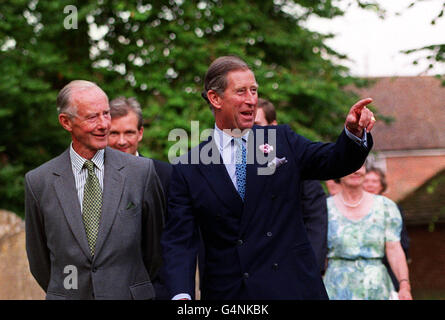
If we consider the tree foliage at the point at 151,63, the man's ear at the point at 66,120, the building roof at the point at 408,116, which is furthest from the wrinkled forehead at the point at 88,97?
Result: the building roof at the point at 408,116

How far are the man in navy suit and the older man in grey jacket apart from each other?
45 centimetres

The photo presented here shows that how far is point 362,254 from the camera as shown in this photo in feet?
21.5

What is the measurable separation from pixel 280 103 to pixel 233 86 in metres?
15.0

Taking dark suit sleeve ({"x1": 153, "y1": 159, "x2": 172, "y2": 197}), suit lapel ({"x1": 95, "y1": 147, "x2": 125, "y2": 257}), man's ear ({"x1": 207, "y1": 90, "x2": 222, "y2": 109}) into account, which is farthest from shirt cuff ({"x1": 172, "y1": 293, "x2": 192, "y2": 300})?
dark suit sleeve ({"x1": 153, "y1": 159, "x2": 172, "y2": 197})

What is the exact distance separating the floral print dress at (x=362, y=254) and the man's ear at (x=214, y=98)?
2.97 metres

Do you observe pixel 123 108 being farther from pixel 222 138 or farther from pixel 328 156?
pixel 328 156

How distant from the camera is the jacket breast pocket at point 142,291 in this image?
4.24 metres

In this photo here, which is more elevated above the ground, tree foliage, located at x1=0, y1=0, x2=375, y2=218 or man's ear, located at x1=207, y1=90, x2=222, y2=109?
tree foliage, located at x1=0, y1=0, x2=375, y2=218

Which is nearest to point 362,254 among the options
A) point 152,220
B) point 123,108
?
point 123,108

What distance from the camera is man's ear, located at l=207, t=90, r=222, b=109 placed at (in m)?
4.11

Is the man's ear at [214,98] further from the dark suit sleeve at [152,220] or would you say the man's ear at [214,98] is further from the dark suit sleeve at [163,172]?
the dark suit sleeve at [163,172]

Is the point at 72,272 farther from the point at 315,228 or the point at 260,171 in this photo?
the point at 315,228

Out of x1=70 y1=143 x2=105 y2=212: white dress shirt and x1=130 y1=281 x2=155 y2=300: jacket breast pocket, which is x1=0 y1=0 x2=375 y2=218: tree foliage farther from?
x1=130 y1=281 x2=155 y2=300: jacket breast pocket

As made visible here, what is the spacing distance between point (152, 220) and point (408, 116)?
1607 inches
